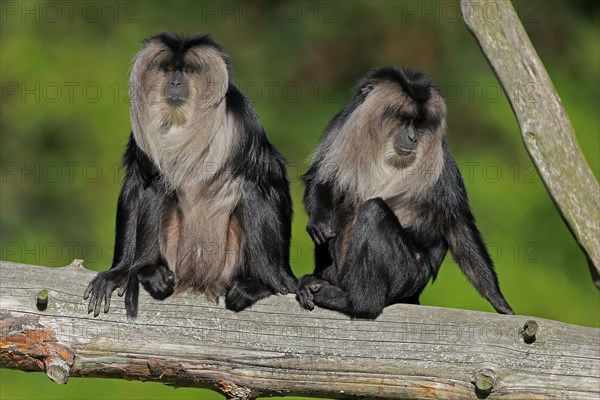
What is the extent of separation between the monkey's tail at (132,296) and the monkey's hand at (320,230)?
1184 millimetres

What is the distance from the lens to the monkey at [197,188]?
21.8 ft

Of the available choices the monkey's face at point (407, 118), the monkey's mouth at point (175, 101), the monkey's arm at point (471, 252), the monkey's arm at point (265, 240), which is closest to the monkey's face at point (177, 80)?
the monkey's mouth at point (175, 101)

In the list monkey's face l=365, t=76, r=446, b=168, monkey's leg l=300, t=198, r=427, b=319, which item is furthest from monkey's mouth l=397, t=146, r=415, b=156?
monkey's leg l=300, t=198, r=427, b=319

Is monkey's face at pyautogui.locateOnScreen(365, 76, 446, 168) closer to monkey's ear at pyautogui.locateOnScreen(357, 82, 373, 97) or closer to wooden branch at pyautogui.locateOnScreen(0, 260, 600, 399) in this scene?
monkey's ear at pyautogui.locateOnScreen(357, 82, 373, 97)

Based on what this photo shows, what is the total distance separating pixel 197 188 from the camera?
6.86 metres

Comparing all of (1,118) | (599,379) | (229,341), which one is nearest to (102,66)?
(1,118)

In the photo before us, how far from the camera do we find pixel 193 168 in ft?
22.3

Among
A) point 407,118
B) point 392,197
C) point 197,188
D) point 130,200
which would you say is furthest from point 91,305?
point 407,118

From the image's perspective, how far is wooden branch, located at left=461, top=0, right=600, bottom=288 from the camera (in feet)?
20.3

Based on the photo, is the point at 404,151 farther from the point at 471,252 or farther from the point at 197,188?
the point at 197,188

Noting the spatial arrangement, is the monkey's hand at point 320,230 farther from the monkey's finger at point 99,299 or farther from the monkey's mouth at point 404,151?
the monkey's finger at point 99,299

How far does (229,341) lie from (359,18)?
1083cm

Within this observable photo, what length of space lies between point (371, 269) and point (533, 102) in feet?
4.57

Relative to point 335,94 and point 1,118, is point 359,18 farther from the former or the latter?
point 1,118
